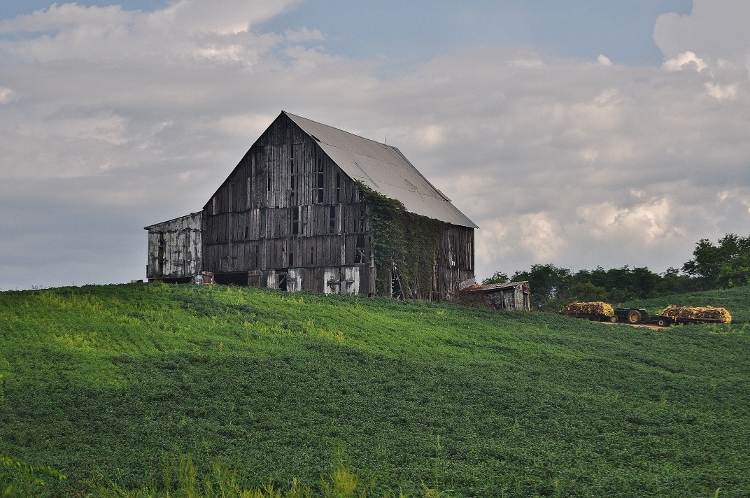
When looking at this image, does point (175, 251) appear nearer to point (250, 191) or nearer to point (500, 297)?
point (250, 191)

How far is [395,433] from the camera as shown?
77.8 feet

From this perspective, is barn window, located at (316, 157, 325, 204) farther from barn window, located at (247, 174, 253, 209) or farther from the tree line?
A: the tree line

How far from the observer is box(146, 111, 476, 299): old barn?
53.2 metres

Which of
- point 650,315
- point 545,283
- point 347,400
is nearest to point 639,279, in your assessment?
point 545,283

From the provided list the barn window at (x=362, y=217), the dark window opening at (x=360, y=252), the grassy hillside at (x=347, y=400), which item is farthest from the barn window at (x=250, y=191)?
the grassy hillside at (x=347, y=400)

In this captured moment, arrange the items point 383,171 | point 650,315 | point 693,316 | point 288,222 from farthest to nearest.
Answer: point 383,171 → point 650,315 → point 693,316 → point 288,222

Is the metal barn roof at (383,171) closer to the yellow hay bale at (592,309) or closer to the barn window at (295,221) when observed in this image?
the barn window at (295,221)

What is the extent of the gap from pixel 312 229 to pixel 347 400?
92.3 feet

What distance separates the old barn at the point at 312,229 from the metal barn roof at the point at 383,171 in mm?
170

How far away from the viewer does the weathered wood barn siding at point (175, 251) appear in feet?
190

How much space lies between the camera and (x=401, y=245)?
2122 inches

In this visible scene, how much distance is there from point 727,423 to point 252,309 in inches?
877

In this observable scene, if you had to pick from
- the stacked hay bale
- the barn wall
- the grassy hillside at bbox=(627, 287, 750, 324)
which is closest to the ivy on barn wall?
the barn wall

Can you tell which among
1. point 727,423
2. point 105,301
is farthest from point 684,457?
point 105,301
